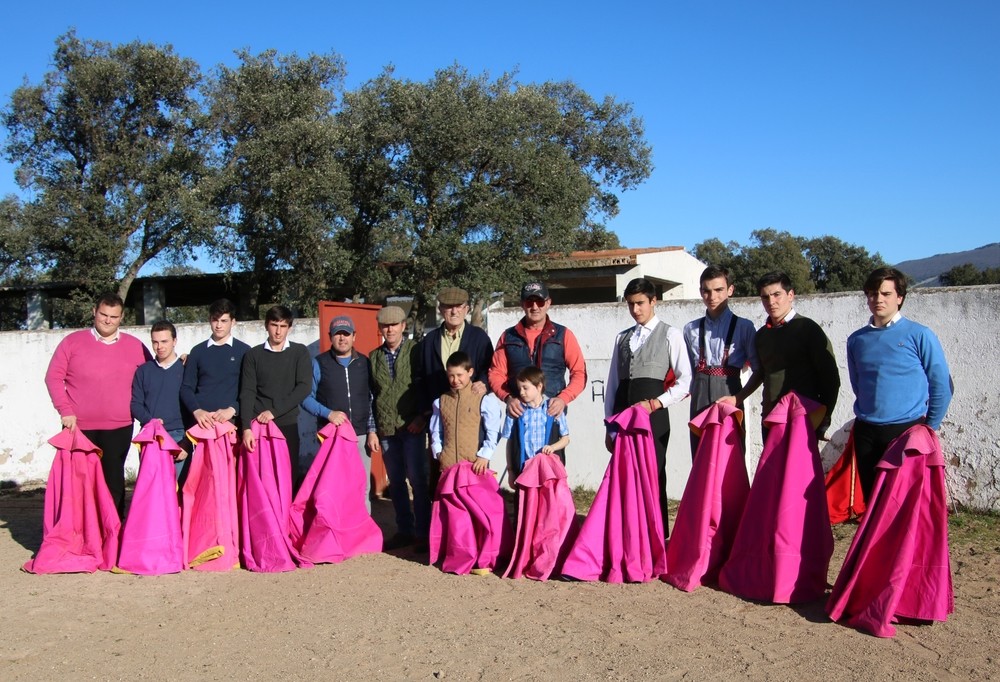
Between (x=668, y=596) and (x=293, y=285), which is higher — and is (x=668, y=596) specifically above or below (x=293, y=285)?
below

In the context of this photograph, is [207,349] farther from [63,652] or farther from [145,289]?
[145,289]

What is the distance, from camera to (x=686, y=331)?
5.47 metres

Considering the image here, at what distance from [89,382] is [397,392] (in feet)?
7.05

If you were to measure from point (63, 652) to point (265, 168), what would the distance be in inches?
627

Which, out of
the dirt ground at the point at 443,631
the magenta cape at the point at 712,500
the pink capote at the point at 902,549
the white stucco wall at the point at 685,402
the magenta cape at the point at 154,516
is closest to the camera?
the dirt ground at the point at 443,631

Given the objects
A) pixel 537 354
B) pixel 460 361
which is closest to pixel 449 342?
pixel 460 361

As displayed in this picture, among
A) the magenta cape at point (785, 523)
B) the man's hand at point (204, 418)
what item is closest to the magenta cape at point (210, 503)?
the man's hand at point (204, 418)

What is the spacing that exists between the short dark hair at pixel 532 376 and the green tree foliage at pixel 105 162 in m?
16.1

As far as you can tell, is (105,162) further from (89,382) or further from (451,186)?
(89,382)

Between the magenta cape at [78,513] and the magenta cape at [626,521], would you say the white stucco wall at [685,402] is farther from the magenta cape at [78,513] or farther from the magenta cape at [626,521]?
the magenta cape at [626,521]

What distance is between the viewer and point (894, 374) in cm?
449

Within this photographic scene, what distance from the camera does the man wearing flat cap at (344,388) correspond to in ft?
19.8

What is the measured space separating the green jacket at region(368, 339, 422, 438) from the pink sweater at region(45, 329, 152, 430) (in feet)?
5.89

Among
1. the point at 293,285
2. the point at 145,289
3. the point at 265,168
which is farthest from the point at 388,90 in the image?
the point at 145,289
